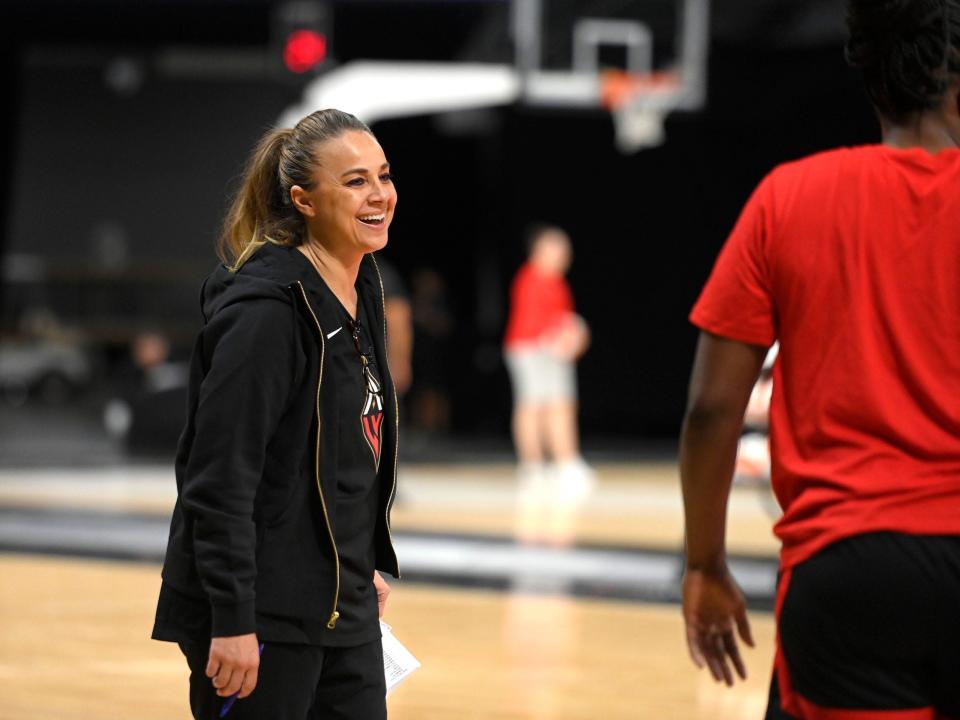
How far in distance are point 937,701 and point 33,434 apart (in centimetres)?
1622

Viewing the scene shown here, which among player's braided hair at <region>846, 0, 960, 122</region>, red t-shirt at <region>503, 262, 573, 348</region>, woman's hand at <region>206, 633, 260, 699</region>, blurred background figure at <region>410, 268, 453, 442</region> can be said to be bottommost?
blurred background figure at <region>410, 268, 453, 442</region>

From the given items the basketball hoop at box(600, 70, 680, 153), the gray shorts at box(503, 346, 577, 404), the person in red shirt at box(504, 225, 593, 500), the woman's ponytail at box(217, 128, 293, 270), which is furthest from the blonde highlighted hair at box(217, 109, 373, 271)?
the basketball hoop at box(600, 70, 680, 153)

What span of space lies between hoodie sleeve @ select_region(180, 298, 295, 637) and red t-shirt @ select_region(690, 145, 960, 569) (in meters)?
0.76

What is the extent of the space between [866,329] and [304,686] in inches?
→ 42.0

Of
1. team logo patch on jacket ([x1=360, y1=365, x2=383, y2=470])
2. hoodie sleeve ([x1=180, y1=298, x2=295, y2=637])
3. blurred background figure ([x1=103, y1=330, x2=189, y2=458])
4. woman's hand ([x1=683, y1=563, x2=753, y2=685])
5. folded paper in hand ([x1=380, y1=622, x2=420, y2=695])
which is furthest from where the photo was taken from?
blurred background figure ([x1=103, y1=330, x2=189, y2=458])

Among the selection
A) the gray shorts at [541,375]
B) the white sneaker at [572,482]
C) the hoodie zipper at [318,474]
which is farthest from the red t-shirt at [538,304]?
the hoodie zipper at [318,474]

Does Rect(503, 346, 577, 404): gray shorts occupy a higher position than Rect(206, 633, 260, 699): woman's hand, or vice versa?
Rect(206, 633, 260, 699): woman's hand

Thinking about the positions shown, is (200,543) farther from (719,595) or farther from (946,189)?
(946,189)

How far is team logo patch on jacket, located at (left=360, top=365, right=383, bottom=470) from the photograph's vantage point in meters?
2.57

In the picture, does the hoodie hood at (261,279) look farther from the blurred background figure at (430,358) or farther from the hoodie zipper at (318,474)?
the blurred background figure at (430,358)

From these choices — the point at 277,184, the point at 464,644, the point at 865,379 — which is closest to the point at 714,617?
the point at 865,379

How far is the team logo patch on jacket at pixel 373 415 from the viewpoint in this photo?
8.42 feet

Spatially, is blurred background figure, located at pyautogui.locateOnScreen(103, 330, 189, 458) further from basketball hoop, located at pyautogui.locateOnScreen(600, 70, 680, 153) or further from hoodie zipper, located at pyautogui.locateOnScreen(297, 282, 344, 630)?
hoodie zipper, located at pyautogui.locateOnScreen(297, 282, 344, 630)

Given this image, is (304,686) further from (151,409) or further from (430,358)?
(430,358)
